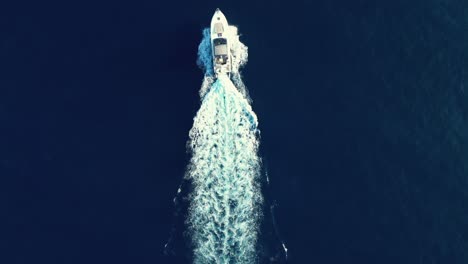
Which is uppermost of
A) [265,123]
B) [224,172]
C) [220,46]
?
[220,46]

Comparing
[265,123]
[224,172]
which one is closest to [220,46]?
[265,123]

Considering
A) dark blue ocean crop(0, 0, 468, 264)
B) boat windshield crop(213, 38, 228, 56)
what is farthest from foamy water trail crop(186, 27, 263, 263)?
boat windshield crop(213, 38, 228, 56)

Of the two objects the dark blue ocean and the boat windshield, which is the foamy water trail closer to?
the dark blue ocean

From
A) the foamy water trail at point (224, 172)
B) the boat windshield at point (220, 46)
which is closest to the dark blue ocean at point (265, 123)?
the foamy water trail at point (224, 172)

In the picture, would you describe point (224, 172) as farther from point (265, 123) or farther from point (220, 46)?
point (220, 46)

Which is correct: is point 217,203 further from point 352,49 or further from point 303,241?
point 352,49

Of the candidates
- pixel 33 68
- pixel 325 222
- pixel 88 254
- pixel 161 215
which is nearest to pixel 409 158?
pixel 325 222
